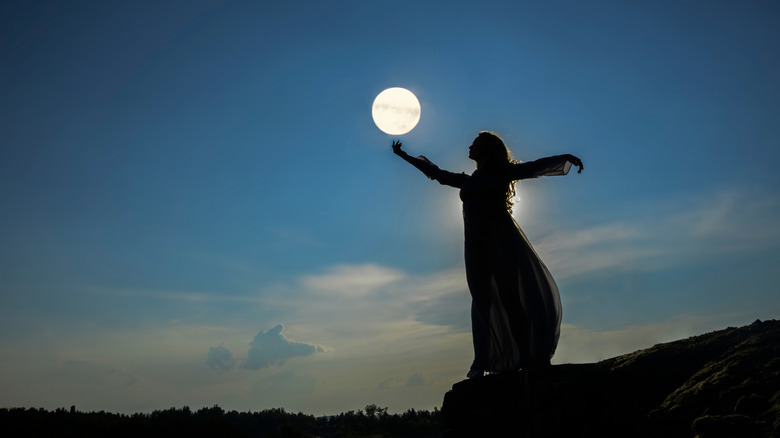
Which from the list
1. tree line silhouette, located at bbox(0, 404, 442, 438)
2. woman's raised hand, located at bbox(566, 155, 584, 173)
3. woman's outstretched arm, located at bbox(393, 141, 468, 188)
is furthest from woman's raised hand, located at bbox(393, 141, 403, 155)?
tree line silhouette, located at bbox(0, 404, 442, 438)

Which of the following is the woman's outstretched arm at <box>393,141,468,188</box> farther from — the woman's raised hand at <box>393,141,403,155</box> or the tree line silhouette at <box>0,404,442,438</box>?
the tree line silhouette at <box>0,404,442,438</box>

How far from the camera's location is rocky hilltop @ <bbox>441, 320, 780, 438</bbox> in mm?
5379

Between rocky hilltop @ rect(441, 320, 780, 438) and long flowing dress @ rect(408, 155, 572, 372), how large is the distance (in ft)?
1.70

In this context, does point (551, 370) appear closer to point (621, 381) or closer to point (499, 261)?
point (621, 381)

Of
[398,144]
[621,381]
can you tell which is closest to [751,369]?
[621,381]

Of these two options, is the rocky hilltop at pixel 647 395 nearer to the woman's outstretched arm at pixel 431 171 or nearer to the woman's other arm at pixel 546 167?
the woman's other arm at pixel 546 167

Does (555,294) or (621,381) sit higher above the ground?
(555,294)

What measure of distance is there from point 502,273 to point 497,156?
195 centimetres

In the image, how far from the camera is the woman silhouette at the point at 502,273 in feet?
27.1

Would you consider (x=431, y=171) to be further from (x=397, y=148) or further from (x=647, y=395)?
(x=647, y=395)

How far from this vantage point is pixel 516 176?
8.71 meters

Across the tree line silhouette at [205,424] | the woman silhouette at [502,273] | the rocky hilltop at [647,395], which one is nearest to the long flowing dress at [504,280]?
the woman silhouette at [502,273]

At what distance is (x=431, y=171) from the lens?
9789mm

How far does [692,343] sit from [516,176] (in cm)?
350
